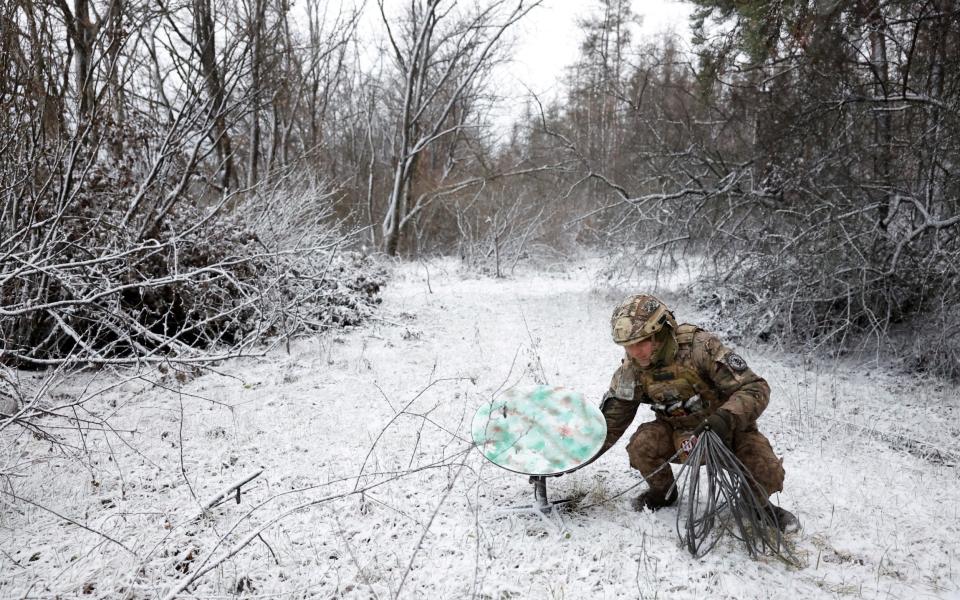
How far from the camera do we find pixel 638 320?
8.20 ft

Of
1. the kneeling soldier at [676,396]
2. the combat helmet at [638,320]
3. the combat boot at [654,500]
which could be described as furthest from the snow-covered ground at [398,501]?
the combat helmet at [638,320]

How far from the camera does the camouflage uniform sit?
2.47 meters

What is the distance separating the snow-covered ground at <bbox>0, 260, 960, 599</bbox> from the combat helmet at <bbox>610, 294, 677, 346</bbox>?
95 centimetres

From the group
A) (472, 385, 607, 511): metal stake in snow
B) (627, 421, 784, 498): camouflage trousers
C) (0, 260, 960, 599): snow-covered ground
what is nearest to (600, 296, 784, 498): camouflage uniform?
(627, 421, 784, 498): camouflage trousers

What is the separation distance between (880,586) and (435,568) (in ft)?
6.20

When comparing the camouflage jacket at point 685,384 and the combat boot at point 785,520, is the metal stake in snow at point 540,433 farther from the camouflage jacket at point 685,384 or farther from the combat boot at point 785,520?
the combat boot at point 785,520

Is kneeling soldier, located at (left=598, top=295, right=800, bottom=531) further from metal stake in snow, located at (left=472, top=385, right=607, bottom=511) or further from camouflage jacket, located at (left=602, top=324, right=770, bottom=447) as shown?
metal stake in snow, located at (left=472, top=385, right=607, bottom=511)

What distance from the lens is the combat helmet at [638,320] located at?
249 cm

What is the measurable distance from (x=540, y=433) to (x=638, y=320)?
2.39 feet

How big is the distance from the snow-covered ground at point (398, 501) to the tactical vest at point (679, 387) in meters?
0.56

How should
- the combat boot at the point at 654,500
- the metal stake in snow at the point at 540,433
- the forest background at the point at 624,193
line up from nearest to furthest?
the metal stake in snow at the point at 540,433, the combat boot at the point at 654,500, the forest background at the point at 624,193

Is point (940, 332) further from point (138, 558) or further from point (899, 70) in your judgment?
point (138, 558)

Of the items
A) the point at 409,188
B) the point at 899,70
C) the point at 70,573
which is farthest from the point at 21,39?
the point at 409,188

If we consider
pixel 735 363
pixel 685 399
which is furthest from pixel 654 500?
pixel 735 363
